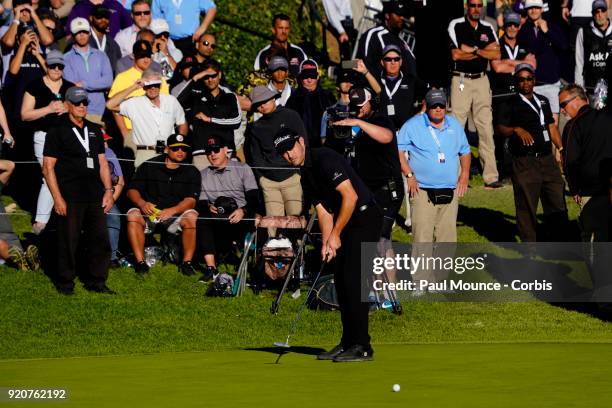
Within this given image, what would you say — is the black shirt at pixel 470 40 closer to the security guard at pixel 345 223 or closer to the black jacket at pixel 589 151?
the black jacket at pixel 589 151

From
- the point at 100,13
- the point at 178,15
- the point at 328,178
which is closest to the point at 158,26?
the point at 100,13

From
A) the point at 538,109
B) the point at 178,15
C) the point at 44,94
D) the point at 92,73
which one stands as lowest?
the point at 538,109

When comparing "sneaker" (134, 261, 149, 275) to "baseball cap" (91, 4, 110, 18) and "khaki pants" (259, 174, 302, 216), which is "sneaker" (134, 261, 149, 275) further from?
"baseball cap" (91, 4, 110, 18)

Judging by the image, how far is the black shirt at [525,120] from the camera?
1662 centimetres

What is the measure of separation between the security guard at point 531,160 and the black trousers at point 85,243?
5.23 meters

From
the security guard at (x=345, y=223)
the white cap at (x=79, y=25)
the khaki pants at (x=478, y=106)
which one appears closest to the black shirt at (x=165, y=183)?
the white cap at (x=79, y=25)

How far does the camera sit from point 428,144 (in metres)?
15.6

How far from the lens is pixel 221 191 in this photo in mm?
16391

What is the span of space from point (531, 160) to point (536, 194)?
441mm

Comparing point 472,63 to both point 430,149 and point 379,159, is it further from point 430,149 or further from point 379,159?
point 379,159

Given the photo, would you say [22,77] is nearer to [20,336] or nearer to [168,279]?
[168,279]

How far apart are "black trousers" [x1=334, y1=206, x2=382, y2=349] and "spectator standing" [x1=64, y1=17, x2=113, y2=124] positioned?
6850 mm

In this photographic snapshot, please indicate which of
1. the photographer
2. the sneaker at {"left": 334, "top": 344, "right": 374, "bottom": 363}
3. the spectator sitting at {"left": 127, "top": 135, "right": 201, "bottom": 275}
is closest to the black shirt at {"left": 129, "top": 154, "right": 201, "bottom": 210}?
the spectator sitting at {"left": 127, "top": 135, "right": 201, "bottom": 275}

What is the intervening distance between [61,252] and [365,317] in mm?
4809
